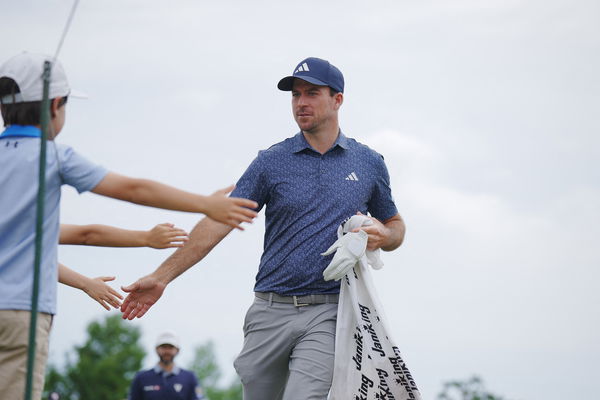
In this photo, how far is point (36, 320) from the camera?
4395 millimetres

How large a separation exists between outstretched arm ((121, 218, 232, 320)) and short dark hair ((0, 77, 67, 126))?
78.4 inches

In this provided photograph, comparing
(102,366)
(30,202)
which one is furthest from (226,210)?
(102,366)

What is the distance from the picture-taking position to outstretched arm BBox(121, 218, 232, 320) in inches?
259

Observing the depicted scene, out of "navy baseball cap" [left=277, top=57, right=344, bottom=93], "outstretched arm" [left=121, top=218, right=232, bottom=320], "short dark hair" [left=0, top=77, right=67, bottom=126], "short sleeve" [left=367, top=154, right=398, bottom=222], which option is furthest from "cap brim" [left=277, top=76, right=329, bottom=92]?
"short dark hair" [left=0, top=77, right=67, bottom=126]

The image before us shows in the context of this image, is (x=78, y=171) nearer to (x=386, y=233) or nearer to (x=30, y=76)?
(x=30, y=76)

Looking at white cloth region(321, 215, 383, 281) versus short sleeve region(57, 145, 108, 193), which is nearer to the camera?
short sleeve region(57, 145, 108, 193)

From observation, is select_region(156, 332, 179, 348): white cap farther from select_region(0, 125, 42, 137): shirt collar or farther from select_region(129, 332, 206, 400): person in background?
select_region(0, 125, 42, 137): shirt collar

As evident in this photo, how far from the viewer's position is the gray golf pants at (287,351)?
637cm

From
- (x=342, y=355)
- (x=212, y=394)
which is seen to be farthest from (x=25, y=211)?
(x=212, y=394)

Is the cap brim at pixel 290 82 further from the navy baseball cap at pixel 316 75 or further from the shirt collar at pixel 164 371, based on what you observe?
the shirt collar at pixel 164 371

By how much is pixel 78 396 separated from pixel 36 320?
185ft

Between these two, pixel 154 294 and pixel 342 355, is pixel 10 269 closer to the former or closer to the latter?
pixel 154 294

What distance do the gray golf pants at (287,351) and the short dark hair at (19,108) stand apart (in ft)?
7.79

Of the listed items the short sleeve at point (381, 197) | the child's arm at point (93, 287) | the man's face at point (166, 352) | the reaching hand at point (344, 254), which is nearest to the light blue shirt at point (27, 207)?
the child's arm at point (93, 287)
